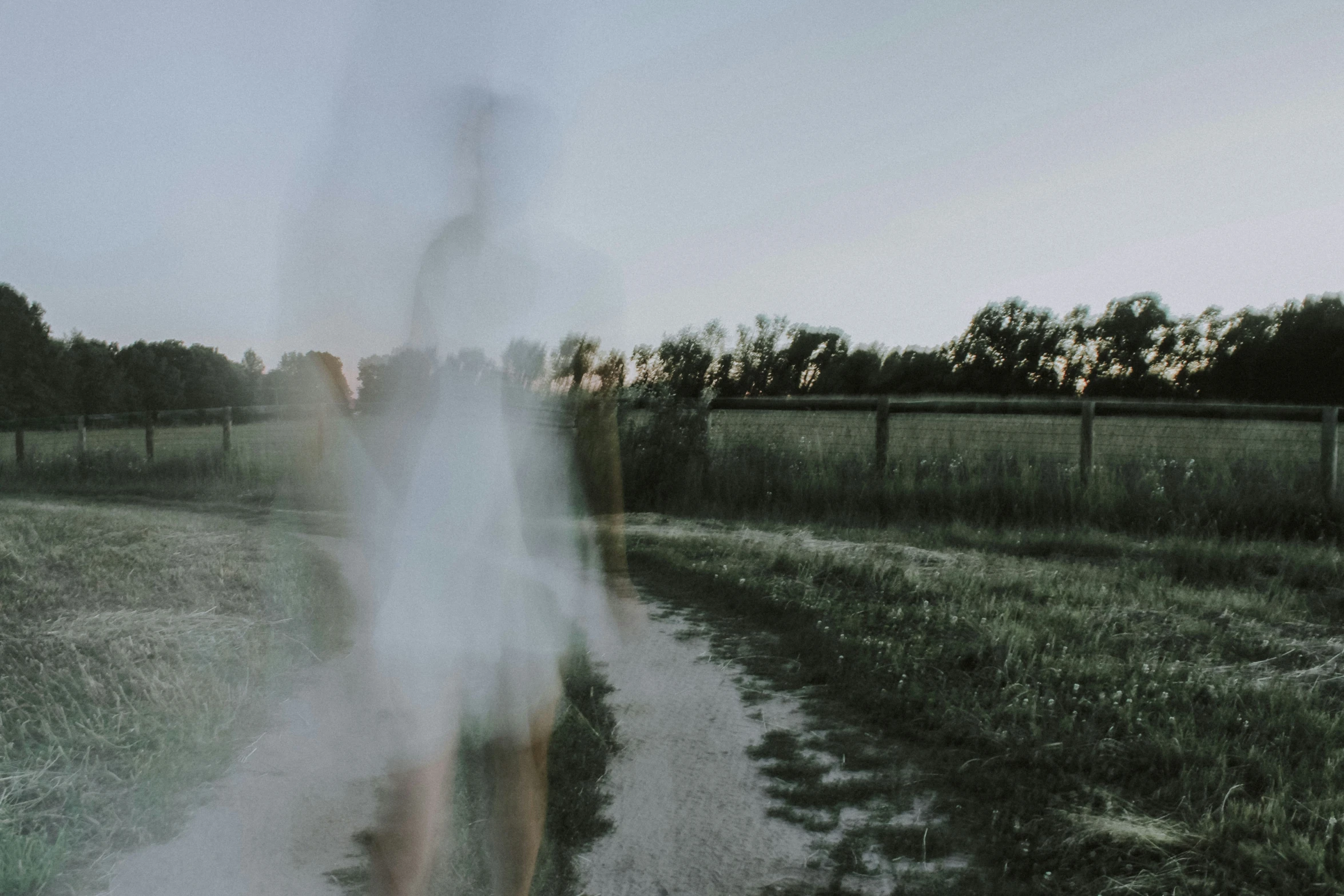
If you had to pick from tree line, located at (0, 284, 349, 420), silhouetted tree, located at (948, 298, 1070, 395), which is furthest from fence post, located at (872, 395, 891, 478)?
silhouetted tree, located at (948, 298, 1070, 395)

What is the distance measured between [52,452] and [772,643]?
22.1 meters

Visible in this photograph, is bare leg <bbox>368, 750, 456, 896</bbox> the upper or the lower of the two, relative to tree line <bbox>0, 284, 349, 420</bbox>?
lower

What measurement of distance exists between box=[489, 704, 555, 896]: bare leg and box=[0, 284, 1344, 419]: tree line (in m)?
29.0

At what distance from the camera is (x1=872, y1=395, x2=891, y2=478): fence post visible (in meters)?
11.0

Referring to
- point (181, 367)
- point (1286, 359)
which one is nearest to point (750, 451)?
point (1286, 359)

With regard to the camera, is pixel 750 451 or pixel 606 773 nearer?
pixel 606 773

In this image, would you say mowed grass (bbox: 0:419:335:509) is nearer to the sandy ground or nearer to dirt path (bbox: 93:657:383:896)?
dirt path (bbox: 93:657:383:896)

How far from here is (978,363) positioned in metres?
61.8

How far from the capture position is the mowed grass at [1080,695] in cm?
273

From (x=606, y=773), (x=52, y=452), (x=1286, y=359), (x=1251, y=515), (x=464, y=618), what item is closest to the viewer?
(x=606, y=773)

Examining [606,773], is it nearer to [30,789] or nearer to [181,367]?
[30,789]

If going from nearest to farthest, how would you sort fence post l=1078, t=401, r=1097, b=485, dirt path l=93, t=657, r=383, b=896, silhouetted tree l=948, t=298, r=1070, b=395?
1. dirt path l=93, t=657, r=383, b=896
2. fence post l=1078, t=401, r=1097, b=485
3. silhouetted tree l=948, t=298, r=1070, b=395

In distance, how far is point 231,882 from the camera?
8.36 feet

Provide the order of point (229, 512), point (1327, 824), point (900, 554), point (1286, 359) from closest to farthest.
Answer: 1. point (1327, 824)
2. point (900, 554)
3. point (229, 512)
4. point (1286, 359)
